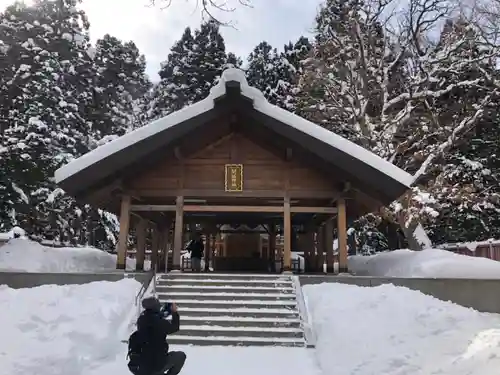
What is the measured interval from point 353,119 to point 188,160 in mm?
10121

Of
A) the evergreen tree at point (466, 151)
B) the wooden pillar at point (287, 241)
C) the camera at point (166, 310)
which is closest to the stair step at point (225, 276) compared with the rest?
the wooden pillar at point (287, 241)

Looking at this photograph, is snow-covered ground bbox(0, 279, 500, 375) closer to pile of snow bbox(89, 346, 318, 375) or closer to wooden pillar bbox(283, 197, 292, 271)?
pile of snow bbox(89, 346, 318, 375)

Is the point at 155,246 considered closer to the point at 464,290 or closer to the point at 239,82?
the point at 239,82

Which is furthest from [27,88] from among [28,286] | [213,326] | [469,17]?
[469,17]

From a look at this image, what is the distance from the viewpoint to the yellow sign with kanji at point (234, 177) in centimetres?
1262

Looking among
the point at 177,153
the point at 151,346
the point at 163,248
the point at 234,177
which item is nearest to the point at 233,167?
the point at 234,177

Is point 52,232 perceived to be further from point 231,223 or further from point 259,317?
point 259,317

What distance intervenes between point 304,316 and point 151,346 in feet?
16.4

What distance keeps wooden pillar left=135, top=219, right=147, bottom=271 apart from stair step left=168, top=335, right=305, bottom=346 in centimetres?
741

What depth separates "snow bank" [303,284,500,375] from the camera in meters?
6.15

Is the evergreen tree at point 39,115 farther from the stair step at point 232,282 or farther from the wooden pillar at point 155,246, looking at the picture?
the stair step at point 232,282

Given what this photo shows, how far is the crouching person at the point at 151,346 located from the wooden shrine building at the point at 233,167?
23.6ft

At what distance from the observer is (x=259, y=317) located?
357 inches

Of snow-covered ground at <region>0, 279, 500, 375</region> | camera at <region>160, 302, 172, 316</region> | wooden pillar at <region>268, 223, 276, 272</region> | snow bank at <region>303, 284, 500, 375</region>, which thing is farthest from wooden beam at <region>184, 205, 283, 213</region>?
camera at <region>160, 302, 172, 316</region>
